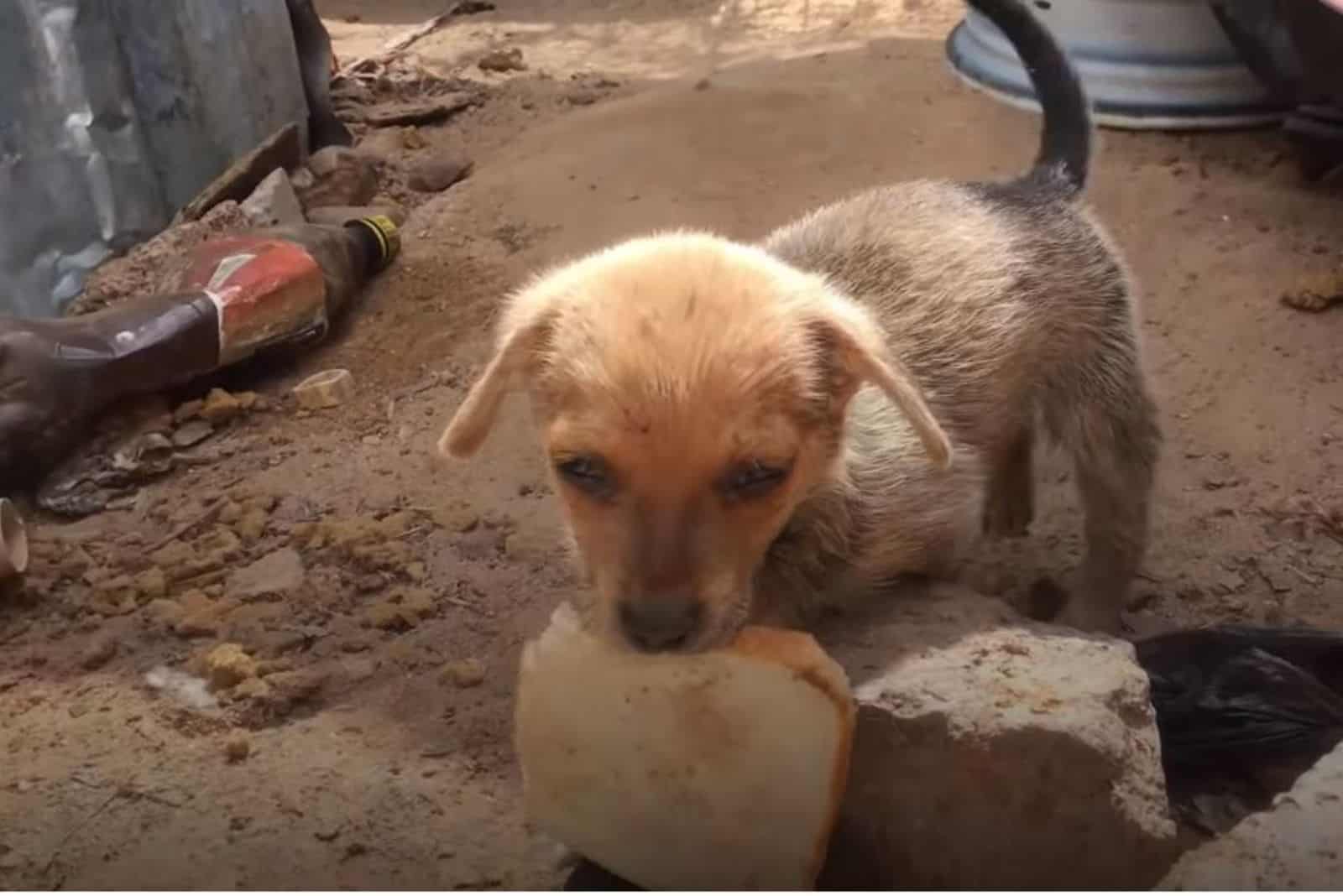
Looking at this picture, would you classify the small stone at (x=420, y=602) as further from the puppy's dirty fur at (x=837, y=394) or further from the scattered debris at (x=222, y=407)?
the scattered debris at (x=222, y=407)

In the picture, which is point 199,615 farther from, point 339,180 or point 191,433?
point 339,180

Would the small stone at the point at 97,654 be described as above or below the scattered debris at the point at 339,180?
above

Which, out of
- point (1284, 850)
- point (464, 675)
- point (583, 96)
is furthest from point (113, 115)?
point (1284, 850)

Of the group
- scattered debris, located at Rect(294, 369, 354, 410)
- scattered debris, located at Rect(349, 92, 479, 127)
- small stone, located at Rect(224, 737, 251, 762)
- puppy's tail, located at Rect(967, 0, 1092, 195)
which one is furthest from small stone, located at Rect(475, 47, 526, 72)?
small stone, located at Rect(224, 737, 251, 762)

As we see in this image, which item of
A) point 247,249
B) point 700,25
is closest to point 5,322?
point 247,249

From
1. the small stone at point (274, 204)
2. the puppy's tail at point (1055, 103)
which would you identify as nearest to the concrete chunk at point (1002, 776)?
the puppy's tail at point (1055, 103)

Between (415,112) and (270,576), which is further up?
(270,576)

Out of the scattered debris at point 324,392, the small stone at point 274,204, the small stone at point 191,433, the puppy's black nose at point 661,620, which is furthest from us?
the small stone at point 274,204
